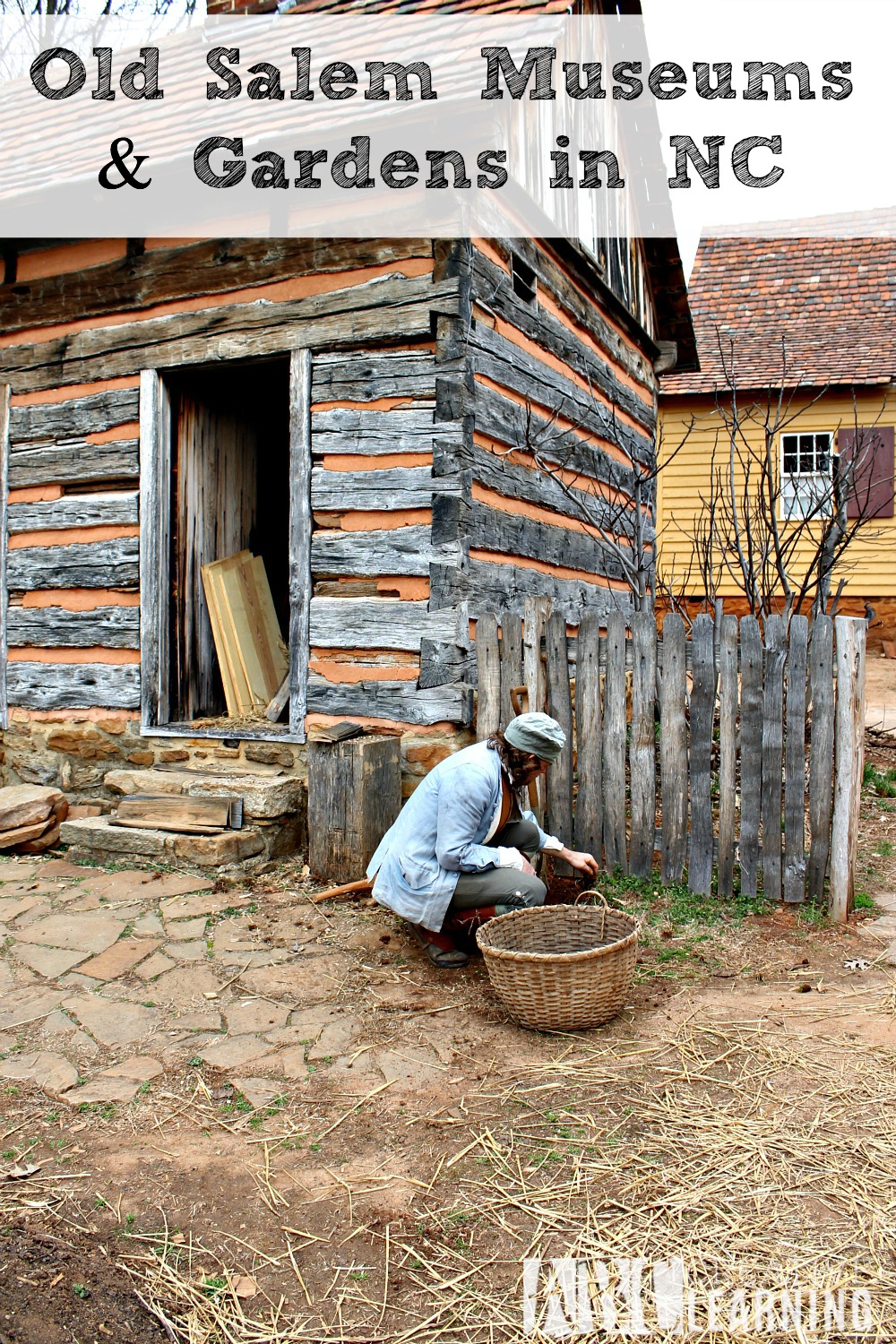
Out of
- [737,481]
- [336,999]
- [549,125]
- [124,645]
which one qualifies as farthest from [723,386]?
[336,999]

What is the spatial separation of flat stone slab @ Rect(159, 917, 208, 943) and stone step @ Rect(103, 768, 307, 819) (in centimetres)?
93

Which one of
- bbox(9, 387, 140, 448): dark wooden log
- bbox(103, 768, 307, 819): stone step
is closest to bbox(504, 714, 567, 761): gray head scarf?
bbox(103, 768, 307, 819): stone step

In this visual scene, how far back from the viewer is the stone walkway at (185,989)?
143 inches

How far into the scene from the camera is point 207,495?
24.4 ft

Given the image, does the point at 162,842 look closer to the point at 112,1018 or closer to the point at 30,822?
the point at 30,822

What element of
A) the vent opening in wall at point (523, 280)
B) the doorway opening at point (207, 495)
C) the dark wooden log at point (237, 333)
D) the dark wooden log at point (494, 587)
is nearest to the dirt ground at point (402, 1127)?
the dark wooden log at point (494, 587)

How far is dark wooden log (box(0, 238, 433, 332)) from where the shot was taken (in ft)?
Result: 19.9

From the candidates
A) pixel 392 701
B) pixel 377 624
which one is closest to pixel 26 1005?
pixel 392 701

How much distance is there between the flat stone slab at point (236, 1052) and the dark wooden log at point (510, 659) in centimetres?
236

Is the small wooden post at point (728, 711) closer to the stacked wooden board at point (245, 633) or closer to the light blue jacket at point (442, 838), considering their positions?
the light blue jacket at point (442, 838)

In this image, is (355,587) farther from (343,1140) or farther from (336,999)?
(343,1140)

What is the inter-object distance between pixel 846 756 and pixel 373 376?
11.5ft

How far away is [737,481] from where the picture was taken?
1656 centimetres

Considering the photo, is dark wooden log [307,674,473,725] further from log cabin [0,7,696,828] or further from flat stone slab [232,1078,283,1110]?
flat stone slab [232,1078,283,1110]
